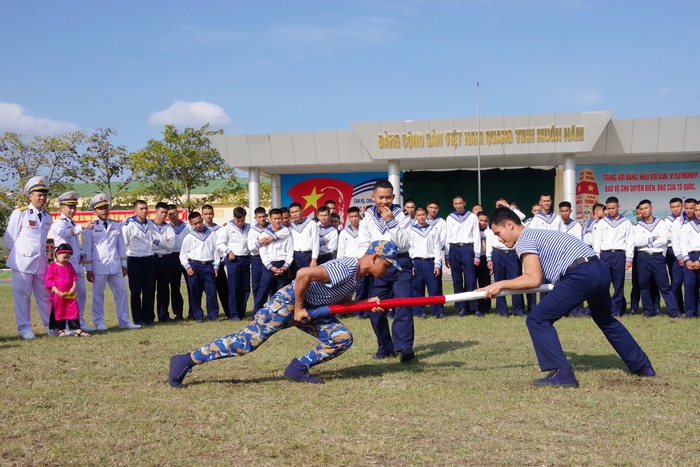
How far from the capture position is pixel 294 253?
12.0 meters

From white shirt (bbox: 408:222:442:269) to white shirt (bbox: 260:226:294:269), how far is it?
2.03 meters

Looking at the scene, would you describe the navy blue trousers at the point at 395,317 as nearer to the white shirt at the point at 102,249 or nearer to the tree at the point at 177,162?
the white shirt at the point at 102,249

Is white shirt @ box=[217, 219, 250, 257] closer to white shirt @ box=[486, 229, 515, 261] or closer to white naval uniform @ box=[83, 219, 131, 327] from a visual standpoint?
white naval uniform @ box=[83, 219, 131, 327]

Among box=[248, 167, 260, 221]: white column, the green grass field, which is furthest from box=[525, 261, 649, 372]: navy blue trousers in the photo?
box=[248, 167, 260, 221]: white column

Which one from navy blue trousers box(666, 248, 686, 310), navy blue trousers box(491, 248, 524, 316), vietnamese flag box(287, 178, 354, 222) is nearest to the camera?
navy blue trousers box(666, 248, 686, 310)

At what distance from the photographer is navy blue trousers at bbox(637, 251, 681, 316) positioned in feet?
35.3

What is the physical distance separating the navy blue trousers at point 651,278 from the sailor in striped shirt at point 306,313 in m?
6.58

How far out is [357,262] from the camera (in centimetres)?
608

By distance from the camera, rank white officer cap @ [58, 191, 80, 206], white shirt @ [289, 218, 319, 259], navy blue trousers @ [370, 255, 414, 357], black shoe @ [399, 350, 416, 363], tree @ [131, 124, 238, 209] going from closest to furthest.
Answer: black shoe @ [399, 350, 416, 363] → navy blue trousers @ [370, 255, 414, 357] → white officer cap @ [58, 191, 80, 206] → white shirt @ [289, 218, 319, 259] → tree @ [131, 124, 238, 209]

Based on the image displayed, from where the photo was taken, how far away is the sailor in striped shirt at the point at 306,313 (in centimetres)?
589

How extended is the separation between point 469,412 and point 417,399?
0.53m

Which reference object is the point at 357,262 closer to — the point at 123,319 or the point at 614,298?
the point at 123,319

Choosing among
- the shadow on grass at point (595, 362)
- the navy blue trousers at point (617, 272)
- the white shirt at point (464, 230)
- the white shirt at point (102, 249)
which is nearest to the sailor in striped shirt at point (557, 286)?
the shadow on grass at point (595, 362)

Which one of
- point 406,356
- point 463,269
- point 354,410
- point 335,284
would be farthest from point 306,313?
point 463,269
